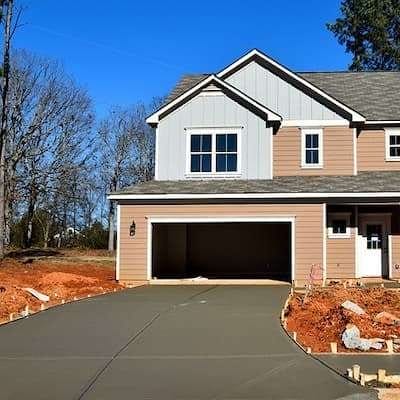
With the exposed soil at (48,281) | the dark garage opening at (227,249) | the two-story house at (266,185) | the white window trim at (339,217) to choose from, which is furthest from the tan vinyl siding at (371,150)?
the exposed soil at (48,281)

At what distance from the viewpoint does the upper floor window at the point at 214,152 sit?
23000mm

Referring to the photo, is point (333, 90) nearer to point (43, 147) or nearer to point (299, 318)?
point (299, 318)

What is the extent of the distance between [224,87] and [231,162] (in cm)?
278

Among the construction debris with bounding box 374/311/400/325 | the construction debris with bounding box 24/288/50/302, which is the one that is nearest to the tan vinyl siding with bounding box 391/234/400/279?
the construction debris with bounding box 374/311/400/325

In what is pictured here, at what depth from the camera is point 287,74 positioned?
950 inches

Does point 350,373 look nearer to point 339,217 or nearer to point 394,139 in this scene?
point 339,217

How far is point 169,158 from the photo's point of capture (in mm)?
23297

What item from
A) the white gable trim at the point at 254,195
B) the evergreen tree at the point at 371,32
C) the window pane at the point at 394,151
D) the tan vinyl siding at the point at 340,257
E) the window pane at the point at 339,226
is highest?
the evergreen tree at the point at 371,32

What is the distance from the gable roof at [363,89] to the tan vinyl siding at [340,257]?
508 cm

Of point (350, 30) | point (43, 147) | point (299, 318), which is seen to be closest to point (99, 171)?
point (43, 147)

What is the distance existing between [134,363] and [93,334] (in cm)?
263

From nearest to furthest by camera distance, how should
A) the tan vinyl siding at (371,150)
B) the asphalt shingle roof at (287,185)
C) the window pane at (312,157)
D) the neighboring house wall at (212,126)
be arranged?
the asphalt shingle roof at (287,185) → the neighboring house wall at (212,126) → the window pane at (312,157) → the tan vinyl siding at (371,150)

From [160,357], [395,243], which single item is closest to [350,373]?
[160,357]

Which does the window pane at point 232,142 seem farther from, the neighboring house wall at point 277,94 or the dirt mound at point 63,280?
the dirt mound at point 63,280
